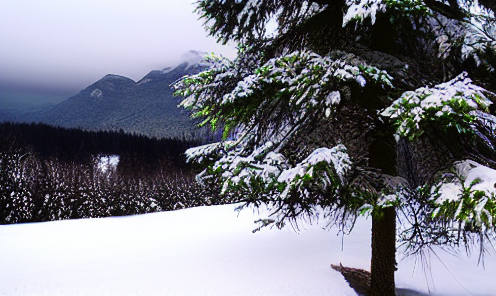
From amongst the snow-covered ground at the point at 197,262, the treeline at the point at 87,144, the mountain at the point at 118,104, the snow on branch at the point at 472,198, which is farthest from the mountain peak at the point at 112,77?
the snow on branch at the point at 472,198

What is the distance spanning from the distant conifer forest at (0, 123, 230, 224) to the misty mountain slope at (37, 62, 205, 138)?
217ft

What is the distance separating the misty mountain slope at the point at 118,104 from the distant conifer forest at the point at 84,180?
6600 cm

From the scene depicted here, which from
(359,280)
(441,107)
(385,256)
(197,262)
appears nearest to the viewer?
(441,107)

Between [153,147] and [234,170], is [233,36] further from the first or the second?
[153,147]

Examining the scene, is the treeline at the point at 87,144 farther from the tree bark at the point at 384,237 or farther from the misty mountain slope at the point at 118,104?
the misty mountain slope at the point at 118,104

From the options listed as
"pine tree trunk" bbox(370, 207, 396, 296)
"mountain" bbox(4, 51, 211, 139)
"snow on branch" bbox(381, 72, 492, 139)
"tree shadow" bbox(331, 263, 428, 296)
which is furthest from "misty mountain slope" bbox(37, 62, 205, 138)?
"snow on branch" bbox(381, 72, 492, 139)

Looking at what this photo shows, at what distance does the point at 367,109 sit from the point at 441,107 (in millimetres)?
1734

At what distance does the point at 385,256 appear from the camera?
4.70 metres

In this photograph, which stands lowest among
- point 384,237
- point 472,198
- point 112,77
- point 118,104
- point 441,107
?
point 384,237

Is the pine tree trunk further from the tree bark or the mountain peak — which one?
the mountain peak

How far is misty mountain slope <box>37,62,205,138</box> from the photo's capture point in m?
98.1

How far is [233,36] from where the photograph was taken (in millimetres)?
5246

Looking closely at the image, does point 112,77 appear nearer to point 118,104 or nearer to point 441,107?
point 118,104

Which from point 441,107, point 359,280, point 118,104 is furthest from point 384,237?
point 118,104
